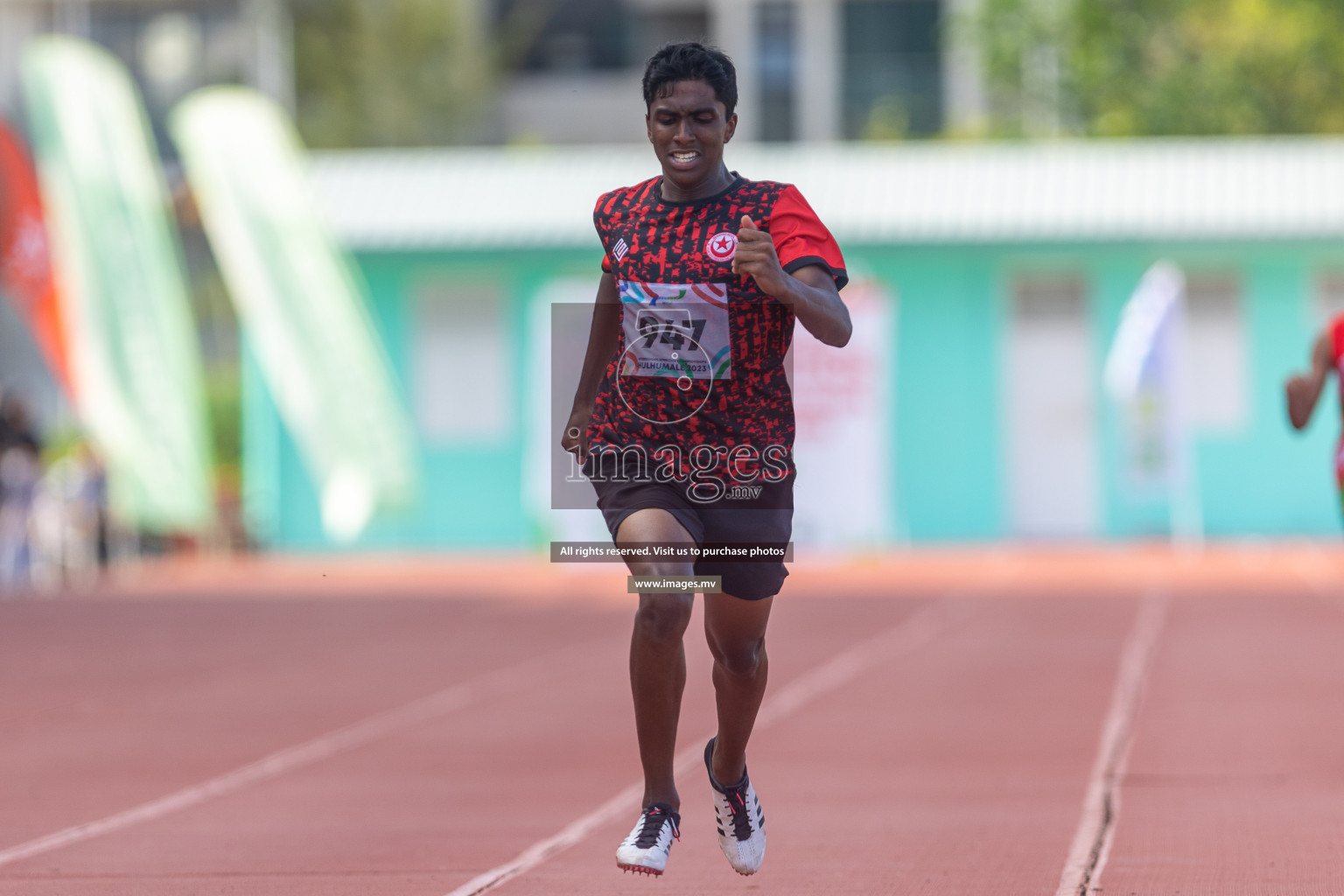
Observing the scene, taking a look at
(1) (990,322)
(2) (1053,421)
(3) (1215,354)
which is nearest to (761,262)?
(2) (1053,421)

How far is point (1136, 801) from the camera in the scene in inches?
288

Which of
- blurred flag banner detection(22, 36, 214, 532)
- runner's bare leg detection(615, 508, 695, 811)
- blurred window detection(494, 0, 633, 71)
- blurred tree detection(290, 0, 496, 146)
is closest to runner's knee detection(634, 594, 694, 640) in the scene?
runner's bare leg detection(615, 508, 695, 811)

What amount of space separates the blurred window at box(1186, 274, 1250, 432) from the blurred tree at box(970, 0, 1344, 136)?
15648mm

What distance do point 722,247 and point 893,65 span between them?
1758 inches

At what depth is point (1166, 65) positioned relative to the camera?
44250 mm

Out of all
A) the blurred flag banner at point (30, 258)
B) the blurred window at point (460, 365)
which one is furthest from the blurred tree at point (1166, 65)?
the blurred flag banner at point (30, 258)

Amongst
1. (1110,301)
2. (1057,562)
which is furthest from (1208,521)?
(1057,562)

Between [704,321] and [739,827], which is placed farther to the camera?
[739,827]

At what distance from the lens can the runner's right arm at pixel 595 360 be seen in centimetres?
537

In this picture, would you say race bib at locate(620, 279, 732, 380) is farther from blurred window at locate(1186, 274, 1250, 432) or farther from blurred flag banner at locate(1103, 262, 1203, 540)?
blurred window at locate(1186, 274, 1250, 432)

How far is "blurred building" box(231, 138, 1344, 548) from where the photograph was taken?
26172 mm

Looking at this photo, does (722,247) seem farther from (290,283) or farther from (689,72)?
(290,283)

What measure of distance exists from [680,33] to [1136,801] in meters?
43.7

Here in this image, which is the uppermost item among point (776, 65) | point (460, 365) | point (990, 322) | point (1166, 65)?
point (776, 65)
